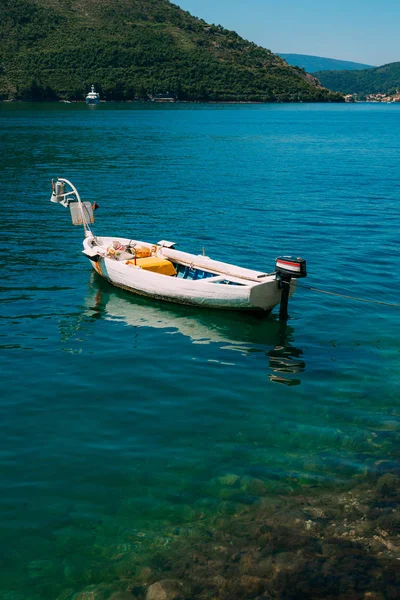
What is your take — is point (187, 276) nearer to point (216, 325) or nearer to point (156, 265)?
point (156, 265)

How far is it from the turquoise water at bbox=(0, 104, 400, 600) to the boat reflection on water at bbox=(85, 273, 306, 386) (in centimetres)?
7

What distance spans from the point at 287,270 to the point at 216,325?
9.51 ft

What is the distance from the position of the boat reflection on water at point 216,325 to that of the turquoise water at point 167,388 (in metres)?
0.07

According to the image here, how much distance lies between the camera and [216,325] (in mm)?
19359

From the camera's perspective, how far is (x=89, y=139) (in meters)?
78.0

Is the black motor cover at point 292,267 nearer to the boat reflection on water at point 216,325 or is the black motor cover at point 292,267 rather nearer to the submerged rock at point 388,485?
the boat reflection on water at point 216,325

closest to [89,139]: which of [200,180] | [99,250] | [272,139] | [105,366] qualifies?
[272,139]

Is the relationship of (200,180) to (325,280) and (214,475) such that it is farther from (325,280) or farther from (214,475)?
(214,475)

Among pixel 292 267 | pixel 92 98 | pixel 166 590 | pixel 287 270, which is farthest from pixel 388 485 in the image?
pixel 92 98

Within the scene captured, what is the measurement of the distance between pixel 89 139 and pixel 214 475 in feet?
235

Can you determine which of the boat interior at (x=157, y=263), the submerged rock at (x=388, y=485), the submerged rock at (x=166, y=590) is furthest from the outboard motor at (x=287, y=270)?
the submerged rock at (x=166, y=590)

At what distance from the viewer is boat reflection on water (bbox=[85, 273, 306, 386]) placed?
56.4ft

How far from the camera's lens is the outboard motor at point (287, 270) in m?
17.9

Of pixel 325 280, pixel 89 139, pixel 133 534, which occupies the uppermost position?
pixel 89 139
